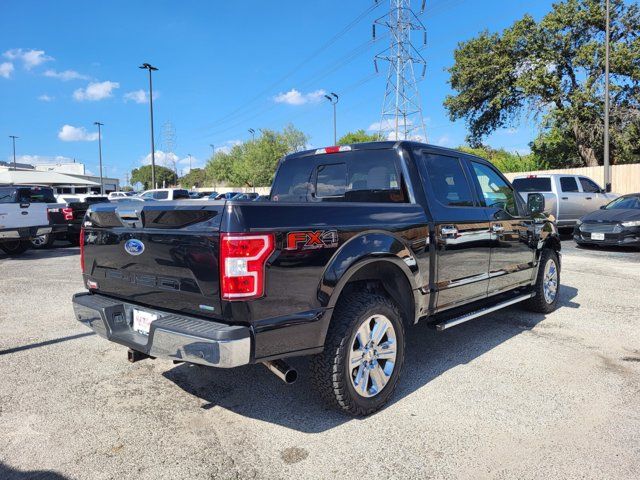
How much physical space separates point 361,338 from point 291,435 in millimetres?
768

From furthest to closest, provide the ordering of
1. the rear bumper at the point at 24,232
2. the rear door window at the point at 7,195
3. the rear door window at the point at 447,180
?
the rear door window at the point at 7,195
the rear bumper at the point at 24,232
the rear door window at the point at 447,180

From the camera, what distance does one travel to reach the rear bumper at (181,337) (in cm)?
251

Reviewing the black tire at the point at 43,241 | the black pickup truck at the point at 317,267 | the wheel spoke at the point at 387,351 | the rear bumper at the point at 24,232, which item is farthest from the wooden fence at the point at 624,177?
the wheel spoke at the point at 387,351

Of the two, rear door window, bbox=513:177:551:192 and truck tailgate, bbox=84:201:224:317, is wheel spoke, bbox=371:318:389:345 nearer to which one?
truck tailgate, bbox=84:201:224:317

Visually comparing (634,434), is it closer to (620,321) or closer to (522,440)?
(522,440)

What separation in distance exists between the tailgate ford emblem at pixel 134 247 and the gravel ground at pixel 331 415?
3.83 feet

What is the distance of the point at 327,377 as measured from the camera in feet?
9.88

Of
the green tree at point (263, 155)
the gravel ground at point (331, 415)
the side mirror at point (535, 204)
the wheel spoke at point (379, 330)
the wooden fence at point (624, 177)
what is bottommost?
the gravel ground at point (331, 415)

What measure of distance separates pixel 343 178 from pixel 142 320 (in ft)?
6.88

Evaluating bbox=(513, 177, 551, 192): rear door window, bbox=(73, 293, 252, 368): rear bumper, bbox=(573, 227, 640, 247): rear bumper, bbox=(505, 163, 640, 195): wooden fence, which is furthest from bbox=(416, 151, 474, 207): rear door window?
bbox=(505, 163, 640, 195): wooden fence

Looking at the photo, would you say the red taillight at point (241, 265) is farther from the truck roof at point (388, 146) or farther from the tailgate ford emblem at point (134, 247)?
the truck roof at point (388, 146)

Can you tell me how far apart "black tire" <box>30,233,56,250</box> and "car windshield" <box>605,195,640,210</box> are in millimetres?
15009

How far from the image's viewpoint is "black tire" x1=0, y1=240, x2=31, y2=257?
12.2 meters

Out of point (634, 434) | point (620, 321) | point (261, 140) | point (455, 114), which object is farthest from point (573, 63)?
point (261, 140)
